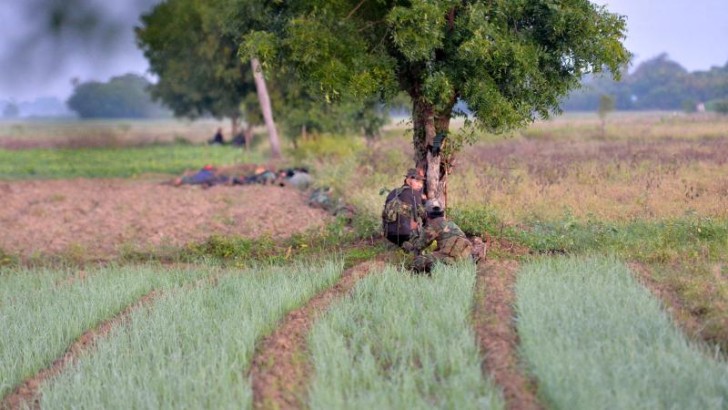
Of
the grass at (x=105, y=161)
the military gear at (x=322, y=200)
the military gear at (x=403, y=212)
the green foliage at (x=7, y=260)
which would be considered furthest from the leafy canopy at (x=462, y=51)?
the grass at (x=105, y=161)

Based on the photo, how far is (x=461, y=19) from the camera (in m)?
11.5

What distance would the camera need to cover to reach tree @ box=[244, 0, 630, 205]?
11.1 meters

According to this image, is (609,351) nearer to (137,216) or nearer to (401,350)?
(401,350)

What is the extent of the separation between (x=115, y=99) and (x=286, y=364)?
53.0 metres

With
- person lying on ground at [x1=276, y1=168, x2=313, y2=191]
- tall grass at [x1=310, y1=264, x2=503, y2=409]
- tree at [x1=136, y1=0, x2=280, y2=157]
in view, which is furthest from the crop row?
tree at [x1=136, y1=0, x2=280, y2=157]

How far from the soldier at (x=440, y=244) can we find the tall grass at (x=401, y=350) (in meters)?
1.03

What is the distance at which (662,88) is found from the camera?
1665 inches

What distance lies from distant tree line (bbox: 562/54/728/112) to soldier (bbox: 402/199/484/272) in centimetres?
1775

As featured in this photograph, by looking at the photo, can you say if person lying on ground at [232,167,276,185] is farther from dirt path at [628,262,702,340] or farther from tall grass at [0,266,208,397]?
dirt path at [628,262,702,340]

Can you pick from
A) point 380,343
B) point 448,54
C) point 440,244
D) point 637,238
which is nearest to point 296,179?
point 448,54

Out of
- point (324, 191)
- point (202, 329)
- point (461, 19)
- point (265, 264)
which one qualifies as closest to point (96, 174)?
point (324, 191)

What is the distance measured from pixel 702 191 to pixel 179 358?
1020cm

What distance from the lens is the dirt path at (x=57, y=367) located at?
22.5ft

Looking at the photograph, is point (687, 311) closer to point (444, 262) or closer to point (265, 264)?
point (444, 262)
